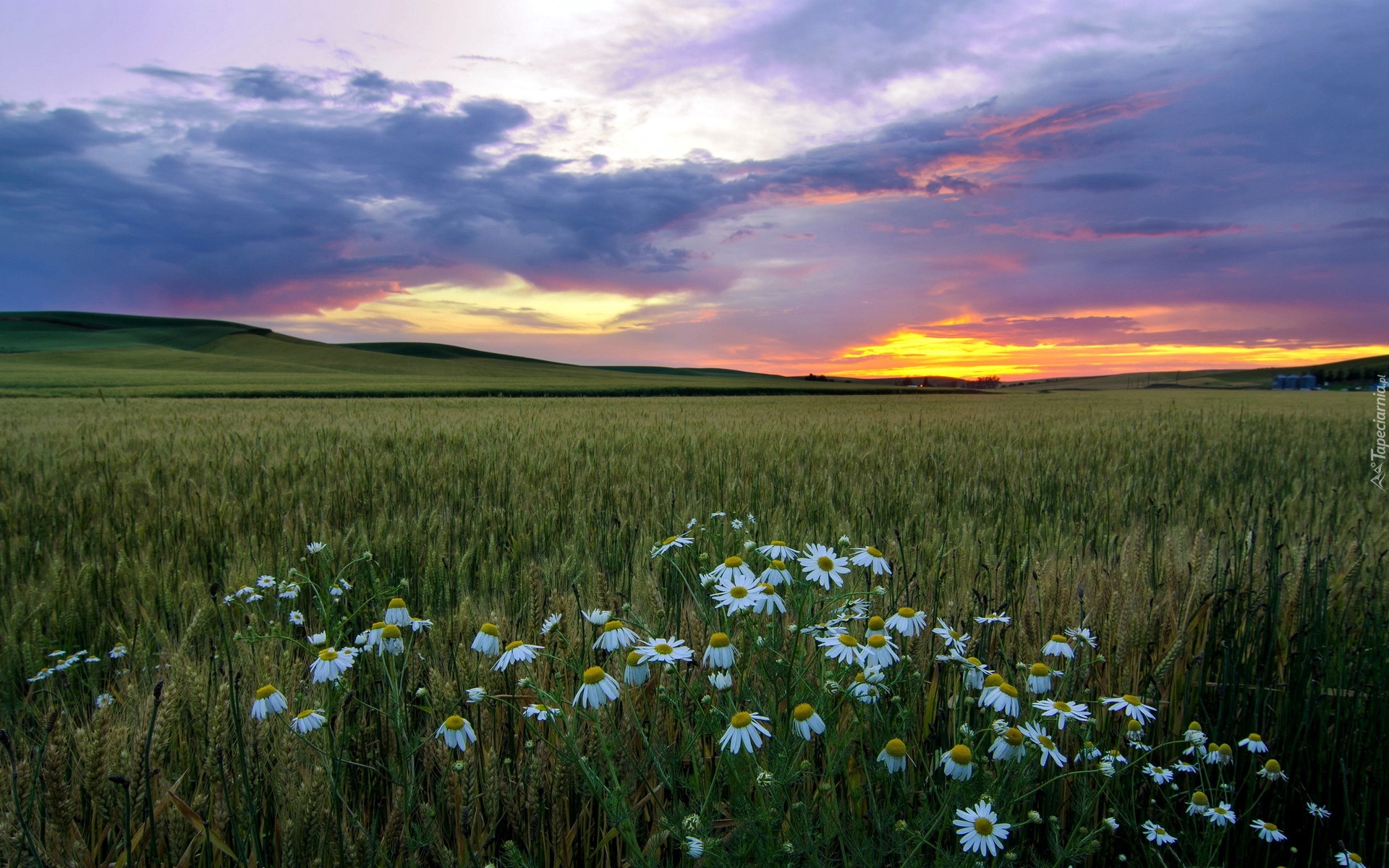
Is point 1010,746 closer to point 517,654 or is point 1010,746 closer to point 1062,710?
point 1062,710

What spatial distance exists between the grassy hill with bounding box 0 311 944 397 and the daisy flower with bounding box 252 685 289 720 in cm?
2644

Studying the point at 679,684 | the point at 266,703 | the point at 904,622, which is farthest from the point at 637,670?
the point at 266,703

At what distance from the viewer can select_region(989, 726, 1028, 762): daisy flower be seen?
3.83 ft

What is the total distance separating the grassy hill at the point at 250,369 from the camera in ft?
116

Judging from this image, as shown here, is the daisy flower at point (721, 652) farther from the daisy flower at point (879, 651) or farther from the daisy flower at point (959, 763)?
the daisy flower at point (959, 763)

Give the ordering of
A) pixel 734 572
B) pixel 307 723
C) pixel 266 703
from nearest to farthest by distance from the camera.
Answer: pixel 307 723
pixel 266 703
pixel 734 572

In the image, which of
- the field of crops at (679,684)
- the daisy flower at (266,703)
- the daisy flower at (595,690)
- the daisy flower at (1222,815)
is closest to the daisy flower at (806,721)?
the field of crops at (679,684)

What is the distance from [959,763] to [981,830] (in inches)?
4.0

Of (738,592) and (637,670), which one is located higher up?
(738,592)

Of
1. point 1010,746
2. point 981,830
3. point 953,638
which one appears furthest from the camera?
point 953,638

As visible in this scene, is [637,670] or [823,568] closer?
[637,670]

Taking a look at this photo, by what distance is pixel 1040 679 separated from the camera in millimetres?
1370

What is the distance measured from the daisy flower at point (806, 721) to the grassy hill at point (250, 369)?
90.0 ft

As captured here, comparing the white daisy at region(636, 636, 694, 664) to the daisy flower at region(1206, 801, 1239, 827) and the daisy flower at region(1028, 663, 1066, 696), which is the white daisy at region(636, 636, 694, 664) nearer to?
the daisy flower at region(1028, 663, 1066, 696)
